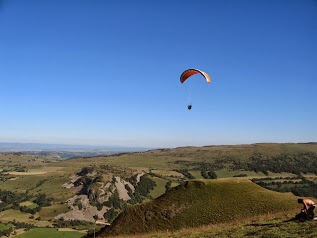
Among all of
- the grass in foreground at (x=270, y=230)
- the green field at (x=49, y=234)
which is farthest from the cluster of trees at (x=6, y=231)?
the grass in foreground at (x=270, y=230)

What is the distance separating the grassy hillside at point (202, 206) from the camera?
4312 centimetres

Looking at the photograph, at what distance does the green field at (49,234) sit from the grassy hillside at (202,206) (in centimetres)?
11336

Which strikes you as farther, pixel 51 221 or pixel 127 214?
pixel 51 221

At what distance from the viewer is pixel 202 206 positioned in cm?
4681

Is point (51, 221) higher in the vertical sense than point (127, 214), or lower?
lower

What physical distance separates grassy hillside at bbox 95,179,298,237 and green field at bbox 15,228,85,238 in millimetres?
113360

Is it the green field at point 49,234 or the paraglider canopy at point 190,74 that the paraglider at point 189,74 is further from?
the green field at point 49,234

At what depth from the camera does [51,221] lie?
19488 centimetres

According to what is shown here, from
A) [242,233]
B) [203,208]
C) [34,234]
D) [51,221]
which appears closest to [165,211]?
[203,208]

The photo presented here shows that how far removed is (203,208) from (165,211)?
17.7 feet

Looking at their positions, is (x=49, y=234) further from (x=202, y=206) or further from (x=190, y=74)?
(x=190, y=74)

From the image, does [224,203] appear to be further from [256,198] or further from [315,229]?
[315,229]

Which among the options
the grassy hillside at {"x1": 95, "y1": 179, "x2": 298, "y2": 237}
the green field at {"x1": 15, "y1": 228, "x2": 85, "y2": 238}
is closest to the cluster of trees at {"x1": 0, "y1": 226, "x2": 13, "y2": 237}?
the green field at {"x1": 15, "y1": 228, "x2": 85, "y2": 238}

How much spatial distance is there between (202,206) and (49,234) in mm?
129727
